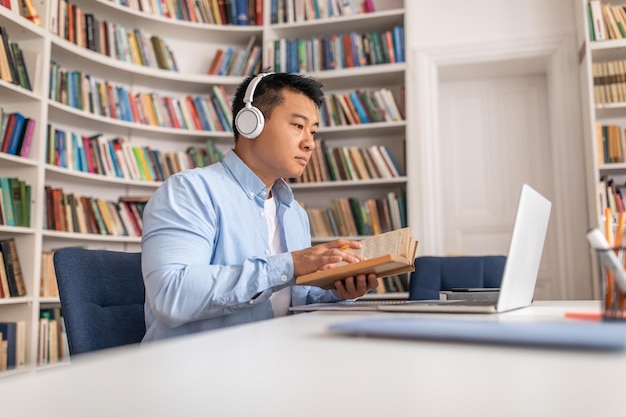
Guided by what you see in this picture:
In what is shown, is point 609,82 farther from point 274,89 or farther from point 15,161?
point 15,161

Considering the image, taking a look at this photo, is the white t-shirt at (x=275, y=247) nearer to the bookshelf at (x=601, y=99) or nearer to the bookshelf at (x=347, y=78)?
the bookshelf at (x=347, y=78)

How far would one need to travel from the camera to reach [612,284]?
28.7 inches

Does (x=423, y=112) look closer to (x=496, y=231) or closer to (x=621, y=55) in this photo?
(x=496, y=231)

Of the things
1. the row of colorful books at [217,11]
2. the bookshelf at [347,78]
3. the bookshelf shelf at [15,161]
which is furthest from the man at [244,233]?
the row of colorful books at [217,11]

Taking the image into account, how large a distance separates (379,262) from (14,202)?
8.11 feet

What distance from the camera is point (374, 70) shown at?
364 centimetres

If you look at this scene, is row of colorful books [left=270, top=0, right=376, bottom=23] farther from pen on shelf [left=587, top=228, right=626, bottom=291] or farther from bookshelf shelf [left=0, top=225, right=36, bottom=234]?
pen on shelf [left=587, top=228, right=626, bottom=291]

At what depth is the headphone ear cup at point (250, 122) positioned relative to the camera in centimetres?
165

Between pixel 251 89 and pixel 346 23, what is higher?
pixel 346 23

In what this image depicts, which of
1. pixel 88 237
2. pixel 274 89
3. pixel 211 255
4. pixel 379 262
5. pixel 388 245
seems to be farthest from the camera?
pixel 88 237

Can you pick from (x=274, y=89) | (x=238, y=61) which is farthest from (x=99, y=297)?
(x=238, y=61)

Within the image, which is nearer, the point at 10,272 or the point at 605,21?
the point at 10,272

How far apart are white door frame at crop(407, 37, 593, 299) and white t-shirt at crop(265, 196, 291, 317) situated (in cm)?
190

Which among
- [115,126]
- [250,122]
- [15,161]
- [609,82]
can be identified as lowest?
[250,122]
